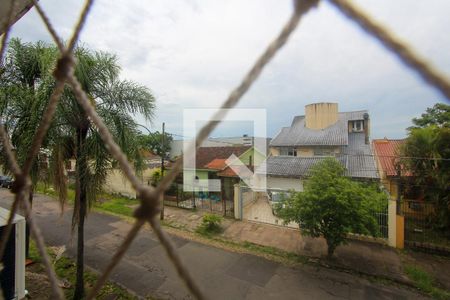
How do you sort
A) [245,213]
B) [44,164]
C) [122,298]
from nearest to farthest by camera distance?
[44,164] → [122,298] → [245,213]

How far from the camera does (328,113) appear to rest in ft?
64.0

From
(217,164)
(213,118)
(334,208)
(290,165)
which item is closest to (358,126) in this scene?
(290,165)

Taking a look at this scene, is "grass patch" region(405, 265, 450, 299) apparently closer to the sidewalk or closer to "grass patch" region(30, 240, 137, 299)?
the sidewalk

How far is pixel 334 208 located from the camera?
664cm

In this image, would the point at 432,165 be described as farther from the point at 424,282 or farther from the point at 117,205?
the point at 117,205

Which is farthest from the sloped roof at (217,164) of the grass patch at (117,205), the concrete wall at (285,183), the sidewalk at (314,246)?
the grass patch at (117,205)

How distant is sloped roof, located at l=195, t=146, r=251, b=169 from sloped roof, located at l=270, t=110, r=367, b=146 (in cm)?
380

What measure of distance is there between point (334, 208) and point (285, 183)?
720 cm

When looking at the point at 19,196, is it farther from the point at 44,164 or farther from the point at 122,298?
the point at 122,298

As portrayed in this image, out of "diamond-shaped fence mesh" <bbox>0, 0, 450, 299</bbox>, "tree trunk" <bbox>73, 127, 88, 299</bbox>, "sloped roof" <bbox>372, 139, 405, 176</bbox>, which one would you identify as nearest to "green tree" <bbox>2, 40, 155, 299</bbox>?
"tree trunk" <bbox>73, 127, 88, 299</bbox>

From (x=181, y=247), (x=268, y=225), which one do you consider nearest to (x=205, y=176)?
(x=268, y=225)

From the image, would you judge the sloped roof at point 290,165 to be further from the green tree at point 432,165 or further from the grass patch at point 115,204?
the grass patch at point 115,204

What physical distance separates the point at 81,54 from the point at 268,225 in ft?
28.2

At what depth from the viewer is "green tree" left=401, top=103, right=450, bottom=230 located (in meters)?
8.02
